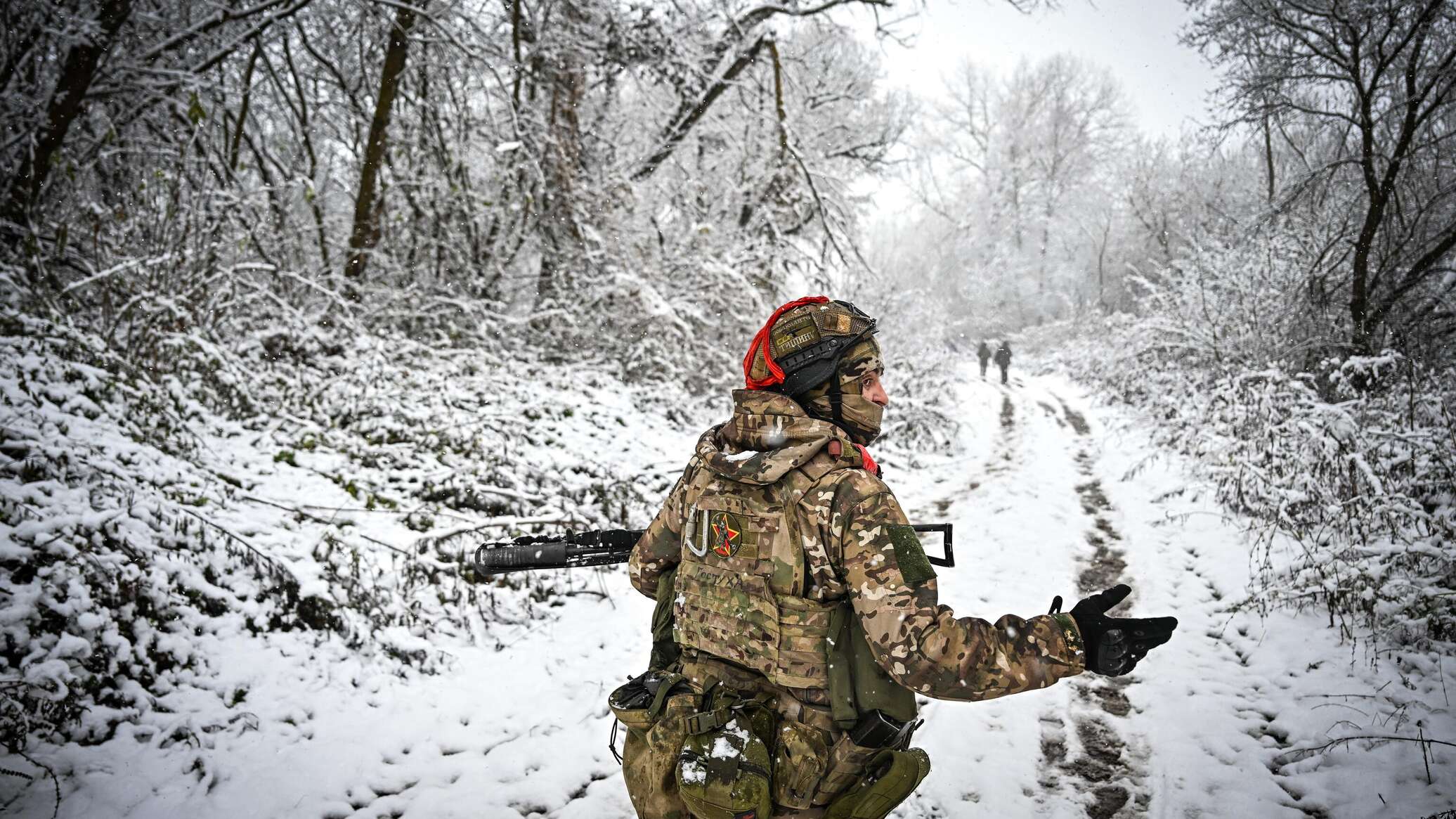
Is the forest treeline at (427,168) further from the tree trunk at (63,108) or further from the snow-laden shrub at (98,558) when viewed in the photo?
the snow-laden shrub at (98,558)

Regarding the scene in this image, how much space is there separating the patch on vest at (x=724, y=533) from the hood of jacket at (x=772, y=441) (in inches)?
4.6

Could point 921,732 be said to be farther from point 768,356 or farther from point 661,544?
point 768,356

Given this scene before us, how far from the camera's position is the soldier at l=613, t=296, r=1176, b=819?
152 centimetres

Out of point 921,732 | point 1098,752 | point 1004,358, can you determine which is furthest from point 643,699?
point 1004,358

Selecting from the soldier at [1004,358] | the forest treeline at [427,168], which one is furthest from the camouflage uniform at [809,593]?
the soldier at [1004,358]

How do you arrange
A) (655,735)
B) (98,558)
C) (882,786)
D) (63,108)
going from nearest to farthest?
(882,786)
(655,735)
(98,558)
(63,108)

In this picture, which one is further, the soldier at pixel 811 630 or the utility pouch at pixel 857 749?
the utility pouch at pixel 857 749

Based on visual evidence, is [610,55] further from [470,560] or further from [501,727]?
[501,727]

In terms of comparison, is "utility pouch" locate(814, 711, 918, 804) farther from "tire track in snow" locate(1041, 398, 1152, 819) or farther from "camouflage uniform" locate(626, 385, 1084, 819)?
"tire track in snow" locate(1041, 398, 1152, 819)

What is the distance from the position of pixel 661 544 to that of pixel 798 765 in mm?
822

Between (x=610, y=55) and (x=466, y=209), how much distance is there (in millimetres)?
3290

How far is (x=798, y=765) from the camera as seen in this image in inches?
65.6

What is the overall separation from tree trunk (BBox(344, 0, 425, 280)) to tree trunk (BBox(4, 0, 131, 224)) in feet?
8.16

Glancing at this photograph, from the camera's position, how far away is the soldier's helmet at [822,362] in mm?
1864
